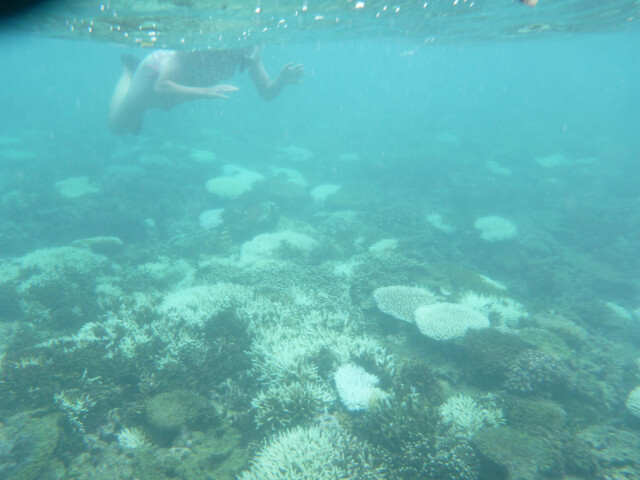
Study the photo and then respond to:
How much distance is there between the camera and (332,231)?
10.7 metres

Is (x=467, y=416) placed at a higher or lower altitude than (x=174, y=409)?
lower

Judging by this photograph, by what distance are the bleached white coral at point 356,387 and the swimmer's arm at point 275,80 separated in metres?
7.03

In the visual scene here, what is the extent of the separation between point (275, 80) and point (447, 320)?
280 inches

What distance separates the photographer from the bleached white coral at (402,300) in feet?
19.5

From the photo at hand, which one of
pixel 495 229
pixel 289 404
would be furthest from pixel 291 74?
pixel 495 229

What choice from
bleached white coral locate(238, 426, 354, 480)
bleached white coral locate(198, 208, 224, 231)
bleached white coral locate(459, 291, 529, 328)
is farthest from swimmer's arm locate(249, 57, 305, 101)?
bleached white coral locate(238, 426, 354, 480)

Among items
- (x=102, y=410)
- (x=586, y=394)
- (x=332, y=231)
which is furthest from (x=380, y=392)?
(x=332, y=231)

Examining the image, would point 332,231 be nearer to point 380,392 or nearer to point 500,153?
point 380,392

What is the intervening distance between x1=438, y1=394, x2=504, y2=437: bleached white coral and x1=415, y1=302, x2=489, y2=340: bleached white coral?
1.07 metres

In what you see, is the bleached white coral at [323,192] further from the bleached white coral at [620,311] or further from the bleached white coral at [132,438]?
the bleached white coral at [132,438]

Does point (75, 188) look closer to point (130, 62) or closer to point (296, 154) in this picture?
point (130, 62)

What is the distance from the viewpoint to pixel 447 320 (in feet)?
17.9

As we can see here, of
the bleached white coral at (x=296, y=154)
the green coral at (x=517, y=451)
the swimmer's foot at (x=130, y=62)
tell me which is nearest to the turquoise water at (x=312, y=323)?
the green coral at (x=517, y=451)

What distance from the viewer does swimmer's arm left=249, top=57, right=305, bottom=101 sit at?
25.9ft
